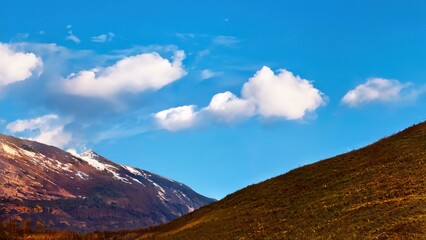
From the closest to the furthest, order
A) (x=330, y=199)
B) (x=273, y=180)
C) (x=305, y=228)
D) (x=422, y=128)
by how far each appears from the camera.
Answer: (x=305, y=228), (x=330, y=199), (x=422, y=128), (x=273, y=180)

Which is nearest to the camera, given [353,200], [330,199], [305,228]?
[305,228]

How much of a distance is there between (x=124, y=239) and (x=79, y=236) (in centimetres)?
866

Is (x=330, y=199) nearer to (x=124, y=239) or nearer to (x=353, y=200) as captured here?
(x=353, y=200)

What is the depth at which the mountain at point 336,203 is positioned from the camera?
115ft

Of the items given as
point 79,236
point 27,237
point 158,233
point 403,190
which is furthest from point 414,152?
point 27,237

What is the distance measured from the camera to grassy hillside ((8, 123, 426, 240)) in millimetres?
35000

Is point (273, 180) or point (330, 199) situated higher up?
point (273, 180)

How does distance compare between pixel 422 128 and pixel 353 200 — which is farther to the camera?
pixel 422 128

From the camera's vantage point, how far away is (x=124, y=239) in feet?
216

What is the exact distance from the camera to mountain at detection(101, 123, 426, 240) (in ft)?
115

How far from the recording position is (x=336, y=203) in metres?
43.9

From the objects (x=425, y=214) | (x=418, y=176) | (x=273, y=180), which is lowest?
(x=425, y=214)

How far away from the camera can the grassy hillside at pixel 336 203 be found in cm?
3500

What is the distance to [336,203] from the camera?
43.9 m
